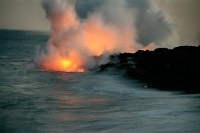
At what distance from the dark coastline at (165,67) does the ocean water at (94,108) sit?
1.24 meters

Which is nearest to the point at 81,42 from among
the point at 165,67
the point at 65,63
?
the point at 65,63

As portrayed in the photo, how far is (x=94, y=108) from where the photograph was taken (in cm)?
1745

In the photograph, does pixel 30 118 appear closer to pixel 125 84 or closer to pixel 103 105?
pixel 103 105

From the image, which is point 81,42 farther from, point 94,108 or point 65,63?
point 94,108

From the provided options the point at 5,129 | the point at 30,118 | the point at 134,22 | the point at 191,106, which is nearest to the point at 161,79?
the point at 191,106

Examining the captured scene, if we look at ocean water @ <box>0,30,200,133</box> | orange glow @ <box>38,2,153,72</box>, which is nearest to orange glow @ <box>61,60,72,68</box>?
orange glow @ <box>38,2,153,72</box>

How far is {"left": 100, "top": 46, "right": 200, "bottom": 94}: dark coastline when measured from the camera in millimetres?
23578

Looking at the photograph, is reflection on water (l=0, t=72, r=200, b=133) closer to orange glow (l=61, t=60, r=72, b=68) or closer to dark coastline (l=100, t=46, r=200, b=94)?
dark coastline (l=100, t=46, r=200, b=94)

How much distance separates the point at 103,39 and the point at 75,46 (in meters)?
6.49

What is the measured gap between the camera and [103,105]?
1830 centimetres

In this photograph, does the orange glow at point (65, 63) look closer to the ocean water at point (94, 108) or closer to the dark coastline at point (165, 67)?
the dark coastline at point (165, 67)

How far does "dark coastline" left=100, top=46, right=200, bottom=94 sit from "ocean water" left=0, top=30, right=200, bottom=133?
1.24 meters

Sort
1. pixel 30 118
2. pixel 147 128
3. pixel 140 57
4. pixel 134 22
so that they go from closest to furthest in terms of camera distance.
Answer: pixel 147 128, pixel 30 118, pixel 140 57, pixel 134 22

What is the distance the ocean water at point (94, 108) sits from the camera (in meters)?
13.8
